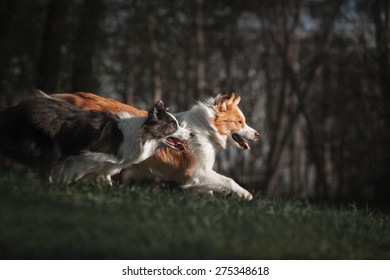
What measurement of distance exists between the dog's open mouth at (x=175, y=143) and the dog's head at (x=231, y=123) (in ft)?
3.25

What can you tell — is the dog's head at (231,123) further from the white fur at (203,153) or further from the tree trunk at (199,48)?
the tree trunk at (199,48)

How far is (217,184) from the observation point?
33.0 ft

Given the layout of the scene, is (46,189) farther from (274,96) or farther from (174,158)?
(274,96)

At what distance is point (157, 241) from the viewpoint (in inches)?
247

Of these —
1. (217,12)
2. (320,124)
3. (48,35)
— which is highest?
(217,12)

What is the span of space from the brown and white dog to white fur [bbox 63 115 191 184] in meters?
0.75

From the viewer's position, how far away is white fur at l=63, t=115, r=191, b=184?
8.88 m

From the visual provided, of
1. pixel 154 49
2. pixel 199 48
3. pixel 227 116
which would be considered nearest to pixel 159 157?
pixel 227 116

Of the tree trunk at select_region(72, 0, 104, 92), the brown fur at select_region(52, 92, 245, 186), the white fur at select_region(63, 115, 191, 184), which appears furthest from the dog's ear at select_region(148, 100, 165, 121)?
the tree trunk at select_region(72, 0, 104, 92)

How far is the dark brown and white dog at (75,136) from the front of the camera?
8.80m

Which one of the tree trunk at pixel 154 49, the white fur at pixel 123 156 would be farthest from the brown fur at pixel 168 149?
the tree trunk at pixel 154 49

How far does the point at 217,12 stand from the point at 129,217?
22951 mm

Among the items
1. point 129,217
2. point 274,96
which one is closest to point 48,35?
point 129,217

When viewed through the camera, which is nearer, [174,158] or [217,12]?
[174,158]
